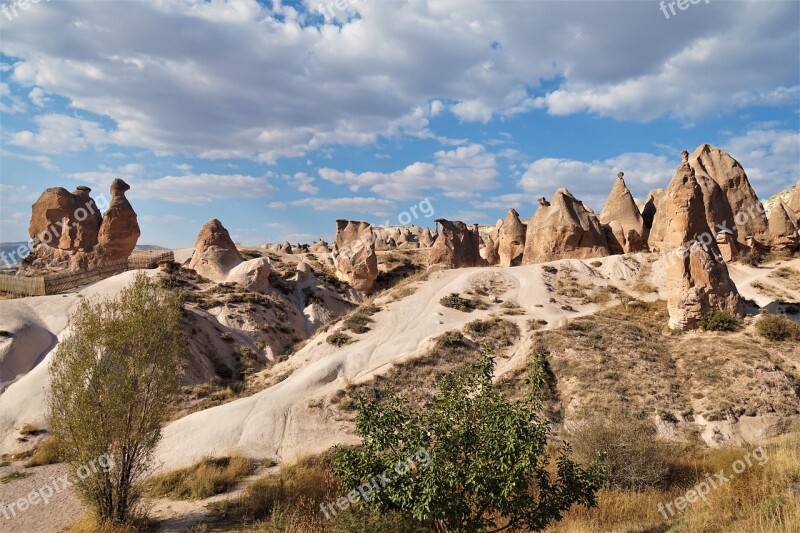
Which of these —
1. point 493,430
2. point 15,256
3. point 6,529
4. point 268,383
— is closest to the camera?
point 493,430

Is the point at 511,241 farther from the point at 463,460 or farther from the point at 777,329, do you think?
the point at 463,460

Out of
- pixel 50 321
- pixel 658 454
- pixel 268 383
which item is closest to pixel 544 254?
pixel 268 383

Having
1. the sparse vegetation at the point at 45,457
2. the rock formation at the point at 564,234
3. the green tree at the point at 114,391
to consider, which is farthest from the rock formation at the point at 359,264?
the green tree at the point at 114,391

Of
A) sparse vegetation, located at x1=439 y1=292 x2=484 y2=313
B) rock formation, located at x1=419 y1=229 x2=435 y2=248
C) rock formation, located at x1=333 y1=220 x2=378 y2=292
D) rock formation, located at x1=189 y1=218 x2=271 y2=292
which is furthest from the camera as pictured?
rock formation, located at x1=419 y1=229 x2=435 y2=248

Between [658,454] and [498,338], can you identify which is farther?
[498,338]

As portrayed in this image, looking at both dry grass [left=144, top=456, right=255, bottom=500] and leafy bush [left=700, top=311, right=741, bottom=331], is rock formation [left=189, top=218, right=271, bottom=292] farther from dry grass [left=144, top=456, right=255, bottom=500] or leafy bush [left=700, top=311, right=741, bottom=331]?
leafy bush [left=700, top=311, right=741, bottom=331]

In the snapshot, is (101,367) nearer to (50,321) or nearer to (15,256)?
(50,321)

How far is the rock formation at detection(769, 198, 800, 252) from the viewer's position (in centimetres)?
2839

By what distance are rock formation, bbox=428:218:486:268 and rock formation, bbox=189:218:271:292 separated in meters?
11.0

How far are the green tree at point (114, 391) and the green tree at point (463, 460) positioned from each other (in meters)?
5.22

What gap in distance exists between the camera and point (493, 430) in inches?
241

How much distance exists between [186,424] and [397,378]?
705cm

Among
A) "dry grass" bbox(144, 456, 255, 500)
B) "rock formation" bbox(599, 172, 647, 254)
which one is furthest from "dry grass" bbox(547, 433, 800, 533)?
"rock formation" bbox(599, 172, 647, 254)

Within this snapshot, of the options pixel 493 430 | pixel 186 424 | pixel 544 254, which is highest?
pixel 544 254
